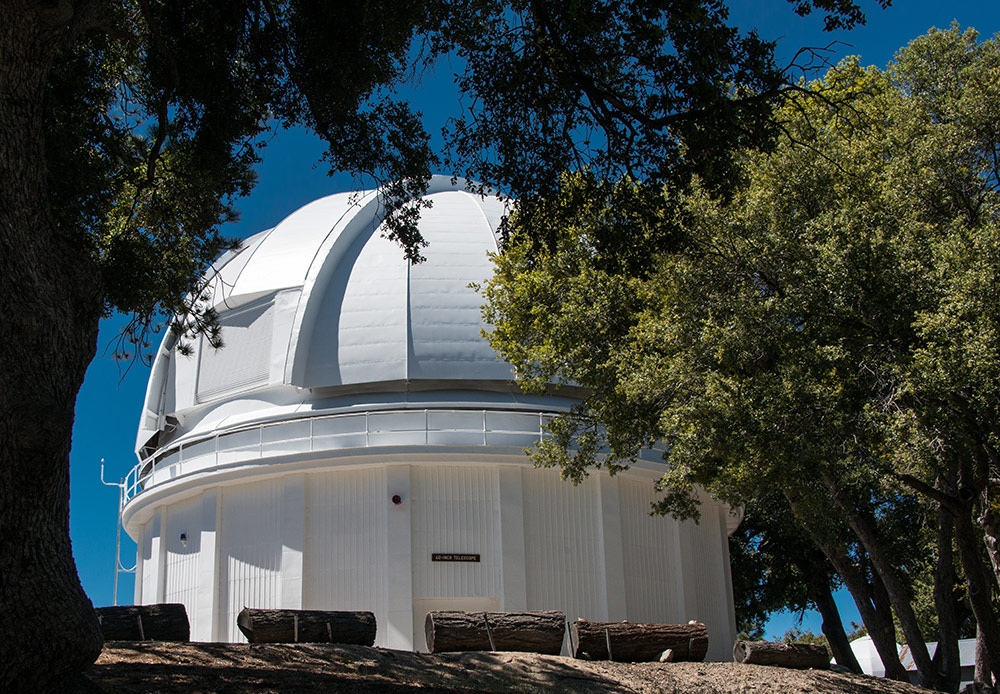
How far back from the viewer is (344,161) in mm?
11797

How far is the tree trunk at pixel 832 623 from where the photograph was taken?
94.4 feet

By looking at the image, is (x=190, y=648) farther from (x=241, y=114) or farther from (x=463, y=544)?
(x=463, y=544)

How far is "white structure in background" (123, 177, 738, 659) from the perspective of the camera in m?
20.8

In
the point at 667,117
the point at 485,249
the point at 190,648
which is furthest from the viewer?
the point at 485,249

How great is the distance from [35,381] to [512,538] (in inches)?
621

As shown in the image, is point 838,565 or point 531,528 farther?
point 531,528

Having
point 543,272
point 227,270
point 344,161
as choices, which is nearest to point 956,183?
point 543,272

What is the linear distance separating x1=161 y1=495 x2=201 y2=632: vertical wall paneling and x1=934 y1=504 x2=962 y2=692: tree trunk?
50.5ft

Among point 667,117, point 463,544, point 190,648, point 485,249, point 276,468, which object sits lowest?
point 190,648

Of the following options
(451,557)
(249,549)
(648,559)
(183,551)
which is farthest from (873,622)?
(183,551)

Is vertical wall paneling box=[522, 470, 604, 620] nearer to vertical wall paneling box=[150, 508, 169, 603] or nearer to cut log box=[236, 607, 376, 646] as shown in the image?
cut log box=[236, 607, 376, 646]

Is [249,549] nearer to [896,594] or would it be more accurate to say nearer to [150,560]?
[150,560]

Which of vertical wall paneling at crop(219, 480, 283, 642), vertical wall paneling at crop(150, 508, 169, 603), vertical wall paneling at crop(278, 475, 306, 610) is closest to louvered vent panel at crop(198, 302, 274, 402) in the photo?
vertical wall paneling at crop(219, 480, 283, 642)

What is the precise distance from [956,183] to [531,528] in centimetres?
1117
